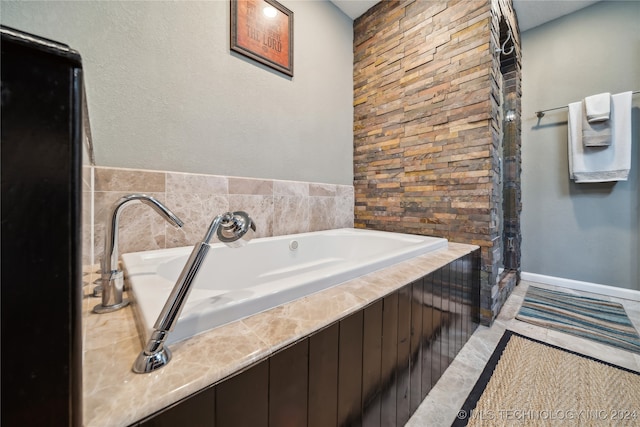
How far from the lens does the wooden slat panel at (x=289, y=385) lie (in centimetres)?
51

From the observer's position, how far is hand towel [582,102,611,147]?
2029 millimetres

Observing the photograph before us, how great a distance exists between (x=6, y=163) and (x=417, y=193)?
78.6 inches

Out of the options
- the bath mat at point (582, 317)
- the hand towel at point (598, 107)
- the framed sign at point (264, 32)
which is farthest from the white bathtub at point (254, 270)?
the hand towel at point (598, 107)

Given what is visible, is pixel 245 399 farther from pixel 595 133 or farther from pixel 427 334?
pixel 595 133

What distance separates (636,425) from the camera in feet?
2.96

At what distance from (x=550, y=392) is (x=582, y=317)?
3.61 feet

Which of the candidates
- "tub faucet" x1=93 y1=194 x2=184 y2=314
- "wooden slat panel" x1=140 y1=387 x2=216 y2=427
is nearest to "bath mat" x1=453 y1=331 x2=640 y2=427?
"wooden slat panel" x1=140 y1=387 x2=216 y2=427

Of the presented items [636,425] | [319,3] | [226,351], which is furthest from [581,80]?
[226,351]

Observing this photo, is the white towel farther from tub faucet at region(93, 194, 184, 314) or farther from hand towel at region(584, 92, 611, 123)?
tub faucet at region(93, 194, 184, 314)

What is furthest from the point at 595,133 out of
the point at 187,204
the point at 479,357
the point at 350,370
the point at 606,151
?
the point at 187,204

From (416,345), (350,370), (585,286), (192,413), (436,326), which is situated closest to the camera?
(192,413)

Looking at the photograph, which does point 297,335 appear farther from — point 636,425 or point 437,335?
point 636,425

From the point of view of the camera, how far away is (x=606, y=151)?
205cm

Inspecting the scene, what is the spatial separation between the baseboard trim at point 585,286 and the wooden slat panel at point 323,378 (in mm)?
2806
